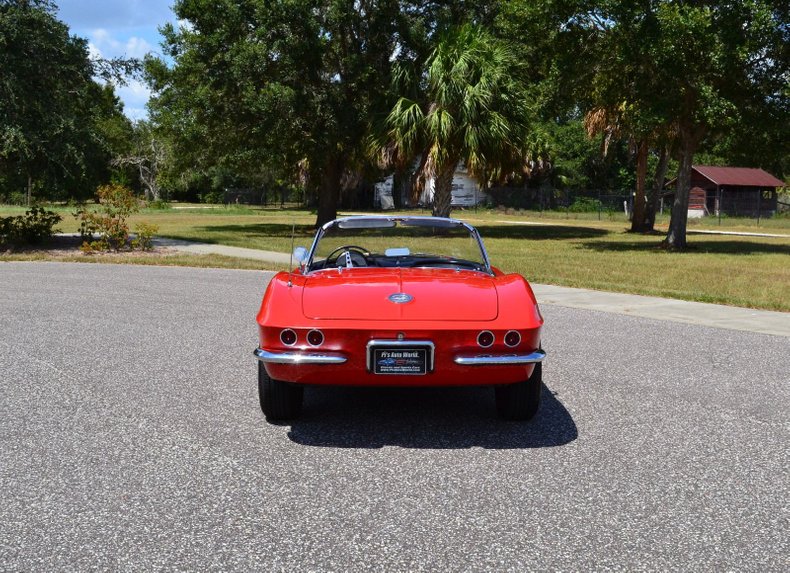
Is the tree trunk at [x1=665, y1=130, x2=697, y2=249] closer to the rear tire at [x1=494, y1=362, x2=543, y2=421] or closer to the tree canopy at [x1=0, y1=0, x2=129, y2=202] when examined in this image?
the tree canopy at [x1=0, y1=0, x2=129, y2=202]

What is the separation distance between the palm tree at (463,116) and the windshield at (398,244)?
21636 mm

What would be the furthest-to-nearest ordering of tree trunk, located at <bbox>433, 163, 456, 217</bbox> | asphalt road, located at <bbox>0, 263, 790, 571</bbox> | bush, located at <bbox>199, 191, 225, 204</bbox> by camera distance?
1. bush, located at <bbox>199, 191, 225, 204</bbox>
2. tree trunk, located at <bbox>433, 163, 456, 217</bbox>
3. asphalt road, located at <bbox>0, 263, 790, 571</bbox>

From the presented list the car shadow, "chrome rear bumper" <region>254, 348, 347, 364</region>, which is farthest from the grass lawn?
"chrome rear bumper" <region>254, 348, 347, 364</region>

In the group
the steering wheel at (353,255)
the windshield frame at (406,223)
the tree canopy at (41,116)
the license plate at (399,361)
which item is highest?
the tree canopy at (41,116)

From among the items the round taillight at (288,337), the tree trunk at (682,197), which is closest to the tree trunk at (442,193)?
the tree trunk at (682,197)

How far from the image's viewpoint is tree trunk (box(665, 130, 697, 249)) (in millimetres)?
26250

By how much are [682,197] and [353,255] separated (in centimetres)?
2219

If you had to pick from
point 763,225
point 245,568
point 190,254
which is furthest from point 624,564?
point 763,225

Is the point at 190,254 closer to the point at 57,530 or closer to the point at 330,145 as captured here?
the point at 330,145

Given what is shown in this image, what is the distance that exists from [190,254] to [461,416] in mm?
15941

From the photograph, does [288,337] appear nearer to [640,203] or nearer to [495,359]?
[495,359]

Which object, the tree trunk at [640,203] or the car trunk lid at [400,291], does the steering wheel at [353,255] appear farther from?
the tree trunk at [640,203]

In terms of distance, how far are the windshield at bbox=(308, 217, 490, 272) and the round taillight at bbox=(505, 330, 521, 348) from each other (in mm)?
1357

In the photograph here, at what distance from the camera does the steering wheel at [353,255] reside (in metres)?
6.64
